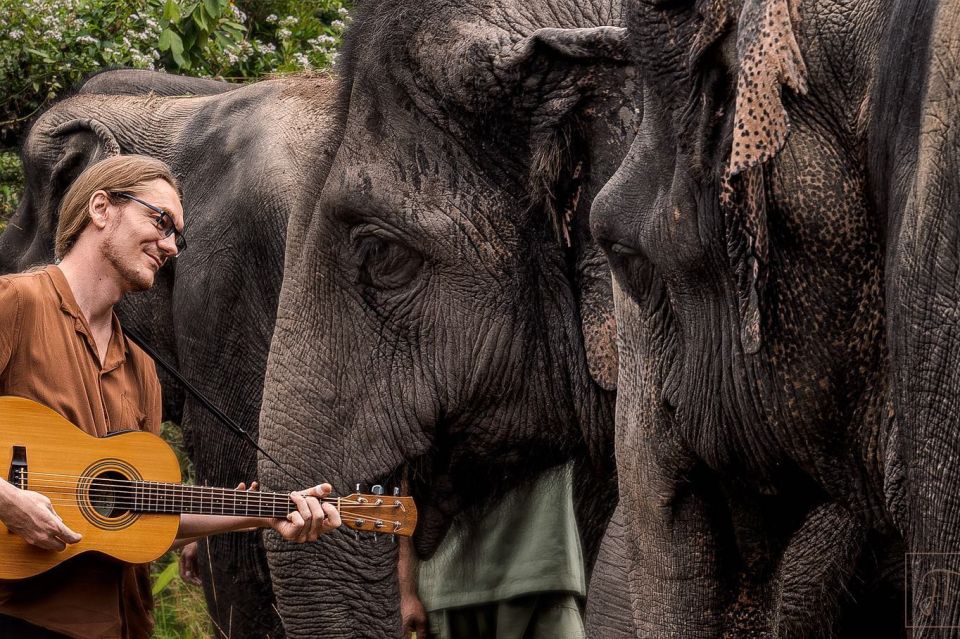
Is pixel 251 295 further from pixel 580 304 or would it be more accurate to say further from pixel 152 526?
pixel 152 526

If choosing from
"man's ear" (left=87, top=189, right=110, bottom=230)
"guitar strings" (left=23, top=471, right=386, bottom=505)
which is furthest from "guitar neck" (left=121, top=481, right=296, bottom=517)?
"man's ear" (left=87, top=189, right=110, bottom=230)

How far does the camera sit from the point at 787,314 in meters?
2.11

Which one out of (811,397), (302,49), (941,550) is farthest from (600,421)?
(302,49)

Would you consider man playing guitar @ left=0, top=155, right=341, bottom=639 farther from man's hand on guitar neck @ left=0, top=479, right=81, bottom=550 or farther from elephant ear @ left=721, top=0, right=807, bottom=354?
elephant ear @ left=721, top=0, right=807, bottom=354

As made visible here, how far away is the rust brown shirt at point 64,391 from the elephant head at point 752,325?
80cm

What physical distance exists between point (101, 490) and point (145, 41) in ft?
12.3

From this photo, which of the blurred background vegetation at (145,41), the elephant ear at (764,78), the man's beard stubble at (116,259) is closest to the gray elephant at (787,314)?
the elephant ear at (764,78)

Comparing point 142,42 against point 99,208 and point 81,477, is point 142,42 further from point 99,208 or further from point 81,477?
point 81,477

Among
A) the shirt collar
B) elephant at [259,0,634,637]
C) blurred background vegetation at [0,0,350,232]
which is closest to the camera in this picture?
the shirt collar

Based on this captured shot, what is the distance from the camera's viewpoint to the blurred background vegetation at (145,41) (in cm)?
607

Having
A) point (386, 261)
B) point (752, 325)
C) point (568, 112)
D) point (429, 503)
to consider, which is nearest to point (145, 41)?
point (386, 261)

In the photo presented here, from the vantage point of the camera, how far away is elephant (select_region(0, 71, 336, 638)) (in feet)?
16.1

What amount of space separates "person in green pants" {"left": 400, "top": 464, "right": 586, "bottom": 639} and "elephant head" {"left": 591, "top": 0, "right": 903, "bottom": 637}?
0.96 meters

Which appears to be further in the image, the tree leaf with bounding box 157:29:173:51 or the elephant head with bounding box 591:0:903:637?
the tree leaf with bounding box 157:29:173:51
